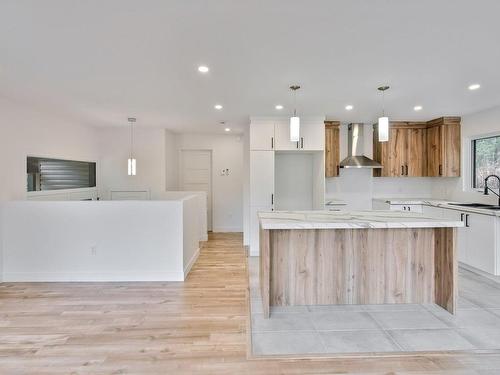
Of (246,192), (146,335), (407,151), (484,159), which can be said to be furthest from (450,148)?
(146,335)

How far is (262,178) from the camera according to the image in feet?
16.9

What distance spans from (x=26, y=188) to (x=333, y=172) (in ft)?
16.3

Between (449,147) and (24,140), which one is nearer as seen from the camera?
(24,140)

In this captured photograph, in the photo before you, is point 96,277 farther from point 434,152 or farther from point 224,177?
point 434,152

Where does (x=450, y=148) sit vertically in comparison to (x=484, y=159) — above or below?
above

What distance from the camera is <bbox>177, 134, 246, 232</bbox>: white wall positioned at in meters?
7.23

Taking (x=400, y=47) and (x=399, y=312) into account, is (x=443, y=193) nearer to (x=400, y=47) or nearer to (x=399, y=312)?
(x=399, y=312)

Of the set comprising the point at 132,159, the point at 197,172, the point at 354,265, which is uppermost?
the point at 132,159

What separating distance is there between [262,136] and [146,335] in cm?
355

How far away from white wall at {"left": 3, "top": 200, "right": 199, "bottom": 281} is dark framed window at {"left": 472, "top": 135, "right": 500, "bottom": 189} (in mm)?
4892

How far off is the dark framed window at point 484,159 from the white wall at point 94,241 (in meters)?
4.89

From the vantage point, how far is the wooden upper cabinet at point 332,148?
5.45 m

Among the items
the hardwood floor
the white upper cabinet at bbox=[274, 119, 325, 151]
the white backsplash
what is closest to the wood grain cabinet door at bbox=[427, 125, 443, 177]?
the white backsplash

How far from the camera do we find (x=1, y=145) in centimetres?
386
